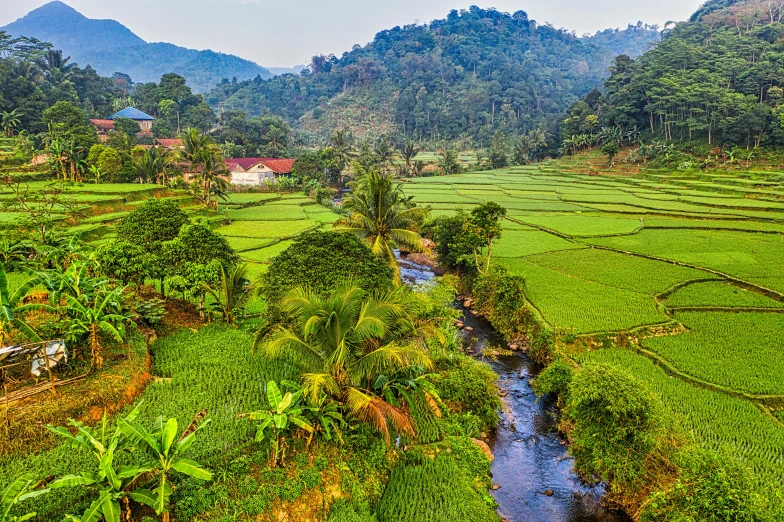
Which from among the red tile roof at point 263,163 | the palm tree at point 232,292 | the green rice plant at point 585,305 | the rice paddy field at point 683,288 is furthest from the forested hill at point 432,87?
the palm tree at point 232,292

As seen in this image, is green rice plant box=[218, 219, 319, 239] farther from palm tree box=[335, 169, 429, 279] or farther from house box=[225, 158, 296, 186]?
house box=[225, 158, 296, 186]

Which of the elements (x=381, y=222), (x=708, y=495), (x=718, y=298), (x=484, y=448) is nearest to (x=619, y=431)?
(x=708, y=495)

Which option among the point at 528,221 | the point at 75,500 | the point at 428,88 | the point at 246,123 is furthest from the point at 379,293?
the point at 428,88

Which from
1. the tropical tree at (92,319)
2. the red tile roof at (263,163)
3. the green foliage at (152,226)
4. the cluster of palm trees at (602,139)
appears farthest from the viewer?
the cluster of palm trees at (602,139)

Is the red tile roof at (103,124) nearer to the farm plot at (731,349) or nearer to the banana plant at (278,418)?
the banana plant at (278,418)

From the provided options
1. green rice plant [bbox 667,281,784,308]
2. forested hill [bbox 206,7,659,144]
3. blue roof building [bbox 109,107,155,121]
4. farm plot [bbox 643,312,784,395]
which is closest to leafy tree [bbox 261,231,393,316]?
farm plot [bbox 643,312,784,395]
